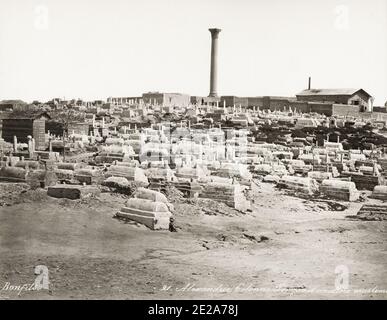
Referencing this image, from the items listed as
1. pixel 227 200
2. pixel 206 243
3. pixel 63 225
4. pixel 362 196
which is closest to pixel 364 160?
pixel 362 196

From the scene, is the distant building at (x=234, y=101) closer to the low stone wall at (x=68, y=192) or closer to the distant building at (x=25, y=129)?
the distant building at (x=25, y=129)

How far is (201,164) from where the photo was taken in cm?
2344

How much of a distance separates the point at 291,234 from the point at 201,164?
9248mm

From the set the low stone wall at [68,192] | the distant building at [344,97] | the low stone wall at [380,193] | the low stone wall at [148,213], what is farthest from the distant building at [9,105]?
the low stone wall at [380,193]

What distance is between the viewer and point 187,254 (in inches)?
486

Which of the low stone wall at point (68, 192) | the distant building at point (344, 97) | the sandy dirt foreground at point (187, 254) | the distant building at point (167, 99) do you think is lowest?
the sandy dirt foreground at point (187, 254)

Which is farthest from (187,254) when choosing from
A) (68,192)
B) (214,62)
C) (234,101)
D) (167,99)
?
(214,62)

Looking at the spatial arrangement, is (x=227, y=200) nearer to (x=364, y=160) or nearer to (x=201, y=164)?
(x=201, y=164)

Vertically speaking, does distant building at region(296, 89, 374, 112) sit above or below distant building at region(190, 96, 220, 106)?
above

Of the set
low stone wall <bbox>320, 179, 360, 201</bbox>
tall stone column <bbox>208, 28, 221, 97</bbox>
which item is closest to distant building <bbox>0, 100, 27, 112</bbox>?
tall stone column <bbox>208, 28, 221, 97</bbox>

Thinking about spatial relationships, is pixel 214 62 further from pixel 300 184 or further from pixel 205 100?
pixel 300 184

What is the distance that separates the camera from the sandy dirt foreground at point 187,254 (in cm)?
994

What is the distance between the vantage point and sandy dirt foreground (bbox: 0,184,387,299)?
994 centimetres

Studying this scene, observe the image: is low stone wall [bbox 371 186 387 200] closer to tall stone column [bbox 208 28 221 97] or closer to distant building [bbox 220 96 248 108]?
distant building [bbox 220 96 248 108]
